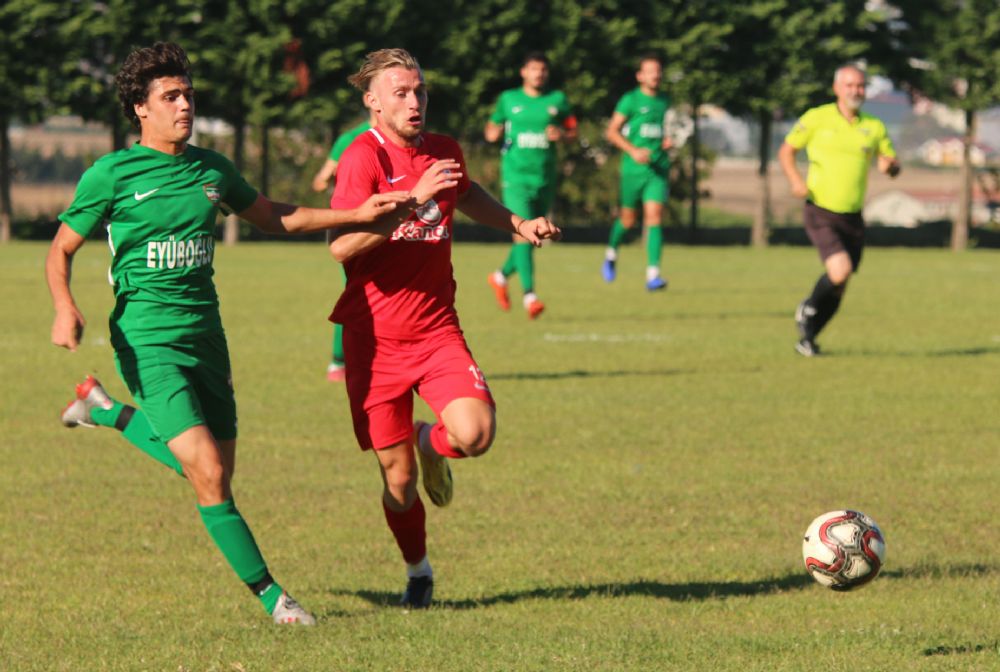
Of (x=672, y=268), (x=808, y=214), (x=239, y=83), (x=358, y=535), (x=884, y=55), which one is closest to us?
(x=358, y=535)

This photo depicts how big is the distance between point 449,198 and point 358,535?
216 cm

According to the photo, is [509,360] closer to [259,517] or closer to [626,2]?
[259,517]

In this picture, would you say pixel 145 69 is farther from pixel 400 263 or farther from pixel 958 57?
pixel 958 57

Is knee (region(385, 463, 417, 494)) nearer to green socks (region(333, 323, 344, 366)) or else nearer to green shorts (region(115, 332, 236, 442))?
green shorts (region(115, 332, 236, 442))

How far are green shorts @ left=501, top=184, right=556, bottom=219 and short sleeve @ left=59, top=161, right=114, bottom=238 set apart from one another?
1145 cm

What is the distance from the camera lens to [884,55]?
142ft

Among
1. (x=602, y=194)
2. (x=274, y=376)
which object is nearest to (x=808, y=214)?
(x=274, y=376)

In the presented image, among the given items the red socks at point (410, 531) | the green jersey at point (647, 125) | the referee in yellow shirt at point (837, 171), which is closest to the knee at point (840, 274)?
the referee in yellow shirt at point (837, 171)

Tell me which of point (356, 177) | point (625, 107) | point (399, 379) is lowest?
point (399, 379)

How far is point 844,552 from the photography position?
20.2 ft

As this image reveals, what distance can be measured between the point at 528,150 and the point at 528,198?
502 mm

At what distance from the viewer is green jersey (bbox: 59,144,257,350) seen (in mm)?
6203

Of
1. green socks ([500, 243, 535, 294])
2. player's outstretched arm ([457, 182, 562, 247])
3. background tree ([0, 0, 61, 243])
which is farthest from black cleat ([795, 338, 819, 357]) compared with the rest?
background tree ([0, 0, 61, 243])

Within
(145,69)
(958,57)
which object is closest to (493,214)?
(145,69)
